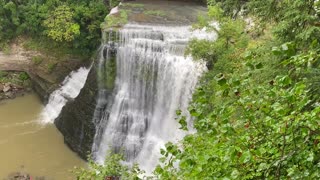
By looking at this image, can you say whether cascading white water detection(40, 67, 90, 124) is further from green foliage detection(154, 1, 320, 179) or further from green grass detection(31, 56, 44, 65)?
green foliage detection(154, 1, 320, 179)

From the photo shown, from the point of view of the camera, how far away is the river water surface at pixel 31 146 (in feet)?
49.9

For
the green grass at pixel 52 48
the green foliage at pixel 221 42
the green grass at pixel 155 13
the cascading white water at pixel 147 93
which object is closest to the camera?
the green foliage at pixel 221 42

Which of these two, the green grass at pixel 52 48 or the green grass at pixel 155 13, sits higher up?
the green grass at pixel 155 13

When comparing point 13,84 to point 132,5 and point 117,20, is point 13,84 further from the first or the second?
point 132,5

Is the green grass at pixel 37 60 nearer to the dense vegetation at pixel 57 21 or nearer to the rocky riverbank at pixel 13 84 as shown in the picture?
the dense vegetation at pixel 57 21

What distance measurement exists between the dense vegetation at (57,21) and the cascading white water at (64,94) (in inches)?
53.0

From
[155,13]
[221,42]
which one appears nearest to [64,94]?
[155,13]

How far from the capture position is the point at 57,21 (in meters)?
19.5

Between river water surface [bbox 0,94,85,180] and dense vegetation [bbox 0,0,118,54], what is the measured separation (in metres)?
3.91

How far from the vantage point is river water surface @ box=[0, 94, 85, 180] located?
1520 cm

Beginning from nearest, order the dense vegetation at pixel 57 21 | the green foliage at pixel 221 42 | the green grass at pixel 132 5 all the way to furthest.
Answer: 1. the green foliage at pixel 221 42
2. the green grass at pixel 132 5
3. the dense vegetation at pixel 57 21

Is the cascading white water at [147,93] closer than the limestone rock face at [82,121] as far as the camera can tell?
Yes

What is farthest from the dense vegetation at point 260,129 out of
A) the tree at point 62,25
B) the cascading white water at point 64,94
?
the tree at point 62,25

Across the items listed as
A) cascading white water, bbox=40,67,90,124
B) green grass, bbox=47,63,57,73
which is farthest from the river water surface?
green grass, bbox=47,63,57,73
